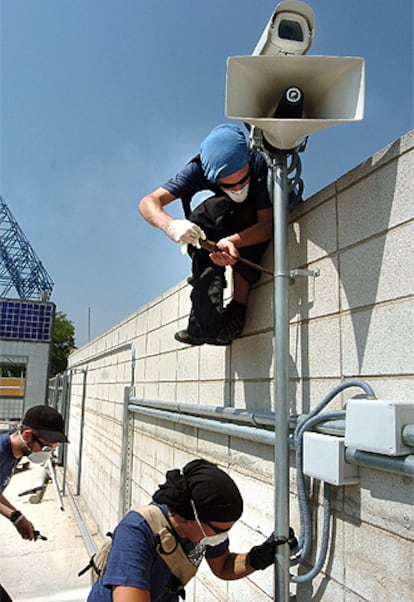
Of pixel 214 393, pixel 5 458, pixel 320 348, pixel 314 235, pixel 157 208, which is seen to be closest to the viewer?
pixel 320 348

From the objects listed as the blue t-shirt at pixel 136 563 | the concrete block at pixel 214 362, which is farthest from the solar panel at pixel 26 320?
the blue t-shirt at pixel 136 563

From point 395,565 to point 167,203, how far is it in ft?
5.75

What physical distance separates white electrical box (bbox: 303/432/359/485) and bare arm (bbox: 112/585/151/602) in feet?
2.19

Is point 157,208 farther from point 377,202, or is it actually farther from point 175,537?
point 175,537

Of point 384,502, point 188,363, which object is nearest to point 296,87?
point 384,502

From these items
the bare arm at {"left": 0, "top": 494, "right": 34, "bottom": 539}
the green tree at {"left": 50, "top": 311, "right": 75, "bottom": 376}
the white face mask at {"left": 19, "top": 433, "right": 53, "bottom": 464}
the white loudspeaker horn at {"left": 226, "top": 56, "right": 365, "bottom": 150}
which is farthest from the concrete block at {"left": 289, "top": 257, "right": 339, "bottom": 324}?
the green tree at {"left": 50, "top": 311, "right": 75, "bottom": 376}

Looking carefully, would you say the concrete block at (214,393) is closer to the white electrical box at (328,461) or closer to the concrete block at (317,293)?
the concrete block at (317,293)

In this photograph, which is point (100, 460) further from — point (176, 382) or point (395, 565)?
point (395, 565)

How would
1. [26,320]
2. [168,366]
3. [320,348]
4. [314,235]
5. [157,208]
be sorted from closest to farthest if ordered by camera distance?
[320,348]
[314,235]
[157,208]
[168,366]
[26,320]

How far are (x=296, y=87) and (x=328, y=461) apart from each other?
4.36ft

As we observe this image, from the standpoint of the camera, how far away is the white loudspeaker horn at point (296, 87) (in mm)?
1689

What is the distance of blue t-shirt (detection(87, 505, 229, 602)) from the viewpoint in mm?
1574

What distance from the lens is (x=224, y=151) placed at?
6.69ft

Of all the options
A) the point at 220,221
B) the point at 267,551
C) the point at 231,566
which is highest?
the point at 220,221
